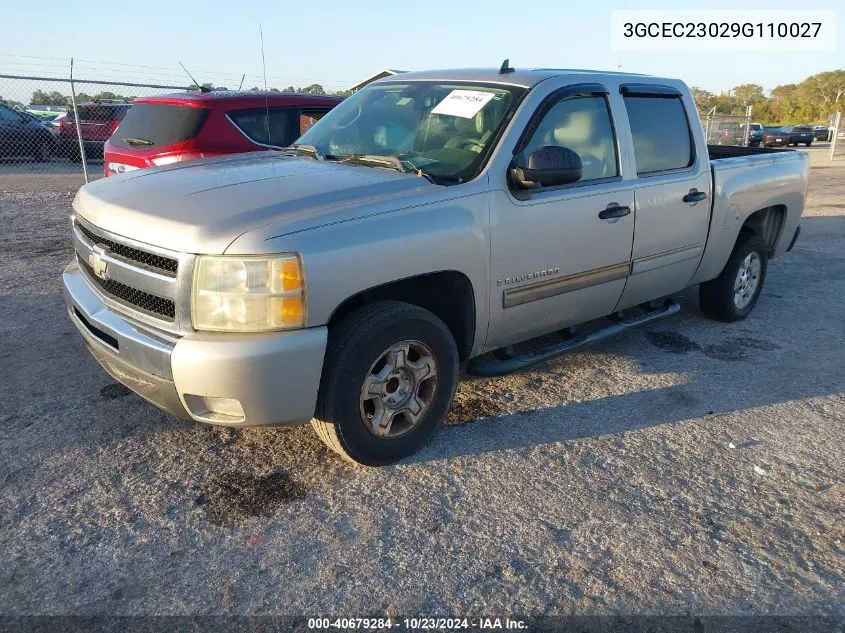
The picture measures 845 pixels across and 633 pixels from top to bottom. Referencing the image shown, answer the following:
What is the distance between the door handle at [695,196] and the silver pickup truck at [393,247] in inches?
1.3

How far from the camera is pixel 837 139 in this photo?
106 ft

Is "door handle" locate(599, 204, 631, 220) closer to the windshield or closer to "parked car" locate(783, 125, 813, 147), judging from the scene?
the windshield

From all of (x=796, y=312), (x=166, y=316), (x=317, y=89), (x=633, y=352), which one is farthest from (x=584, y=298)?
(x=317, y=89)

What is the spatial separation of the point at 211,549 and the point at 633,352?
329cm

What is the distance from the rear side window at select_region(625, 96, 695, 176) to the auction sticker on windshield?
1.08m

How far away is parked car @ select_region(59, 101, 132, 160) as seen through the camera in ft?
48.3

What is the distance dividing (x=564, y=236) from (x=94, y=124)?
14.7 meters

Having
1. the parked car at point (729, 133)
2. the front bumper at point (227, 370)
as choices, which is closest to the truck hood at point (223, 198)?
the front bumper at point (227, 370)

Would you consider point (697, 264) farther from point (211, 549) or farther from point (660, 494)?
point (211, 549)

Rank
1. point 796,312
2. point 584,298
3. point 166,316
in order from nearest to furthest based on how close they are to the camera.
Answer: point 166,316
point 584,298
point 796,312

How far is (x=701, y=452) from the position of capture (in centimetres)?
350

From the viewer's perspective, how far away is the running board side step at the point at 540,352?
3.77m

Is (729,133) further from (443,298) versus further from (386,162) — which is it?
(443,298)

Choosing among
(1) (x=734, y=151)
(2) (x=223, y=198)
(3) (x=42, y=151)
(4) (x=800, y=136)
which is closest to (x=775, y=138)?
(4) (x=800, y=136)
